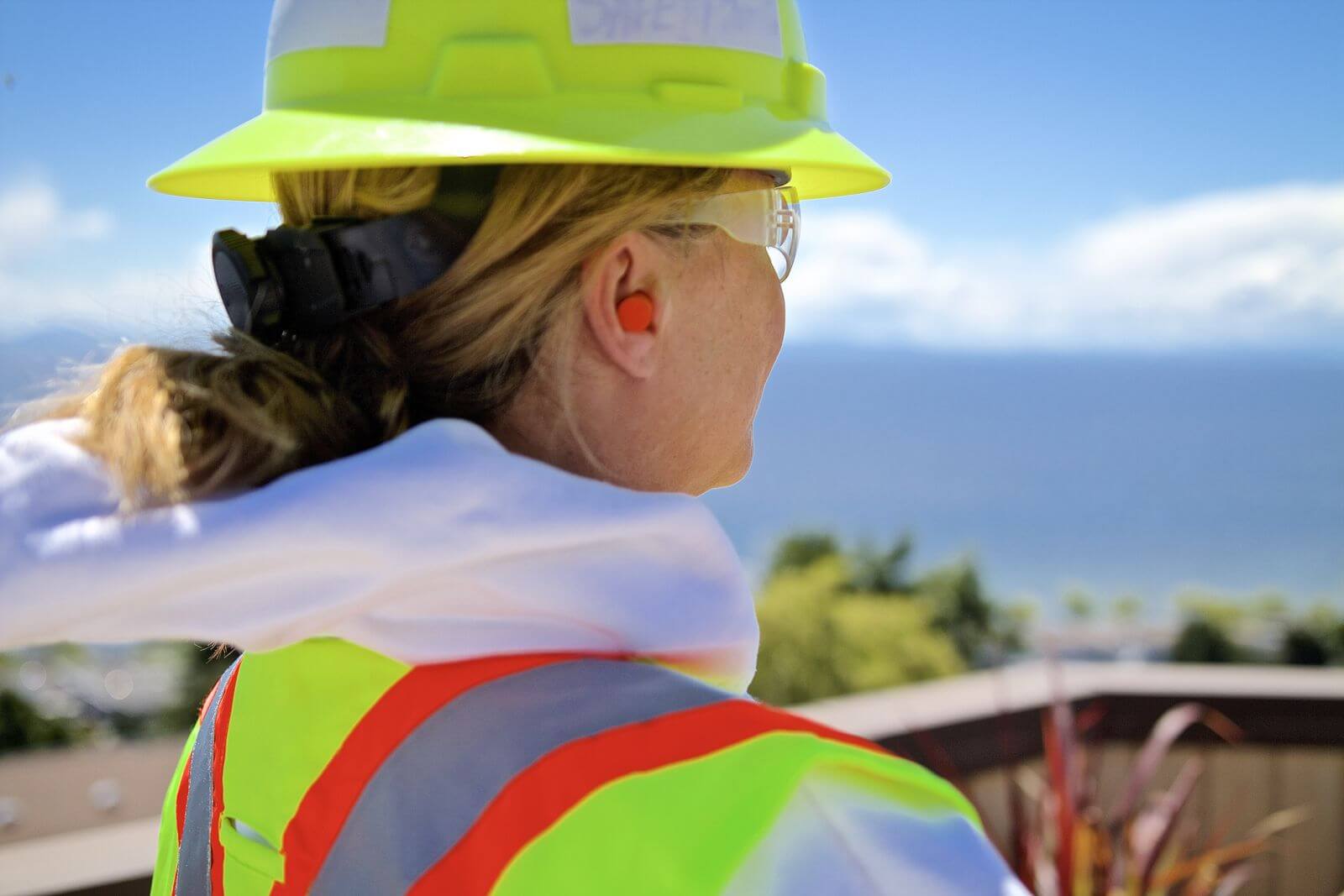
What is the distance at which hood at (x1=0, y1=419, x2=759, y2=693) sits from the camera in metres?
0.81

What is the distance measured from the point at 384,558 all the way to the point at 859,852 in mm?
372

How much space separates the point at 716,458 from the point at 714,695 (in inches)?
15.8

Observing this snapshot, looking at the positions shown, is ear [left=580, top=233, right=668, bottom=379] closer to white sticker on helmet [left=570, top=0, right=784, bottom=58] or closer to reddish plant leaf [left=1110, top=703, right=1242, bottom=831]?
white sticker on helmet [left=570, top=0, right=784, bottom=58]

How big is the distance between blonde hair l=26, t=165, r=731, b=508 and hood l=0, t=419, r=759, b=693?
12 centimetres

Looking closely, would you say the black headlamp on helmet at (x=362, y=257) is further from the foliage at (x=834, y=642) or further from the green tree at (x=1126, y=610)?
the green tree at (x=1126, y=610)

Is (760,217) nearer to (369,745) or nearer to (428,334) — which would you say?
(428,334)

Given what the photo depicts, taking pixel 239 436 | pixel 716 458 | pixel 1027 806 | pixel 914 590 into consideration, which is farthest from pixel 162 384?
pixel 914 590

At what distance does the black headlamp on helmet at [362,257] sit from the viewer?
1082 mm

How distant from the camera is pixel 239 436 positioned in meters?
0.92

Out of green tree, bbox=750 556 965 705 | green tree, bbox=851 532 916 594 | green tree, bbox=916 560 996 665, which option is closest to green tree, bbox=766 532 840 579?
green tree, bbox=851 532 916 594

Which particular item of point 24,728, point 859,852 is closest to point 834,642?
point 859,852

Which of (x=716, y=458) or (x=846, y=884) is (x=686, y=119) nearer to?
(x=716, y=458)

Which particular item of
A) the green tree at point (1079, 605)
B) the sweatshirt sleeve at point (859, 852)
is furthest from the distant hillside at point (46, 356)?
the green tree at point (1079, 605)

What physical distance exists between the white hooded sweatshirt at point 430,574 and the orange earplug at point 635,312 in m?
0.22
